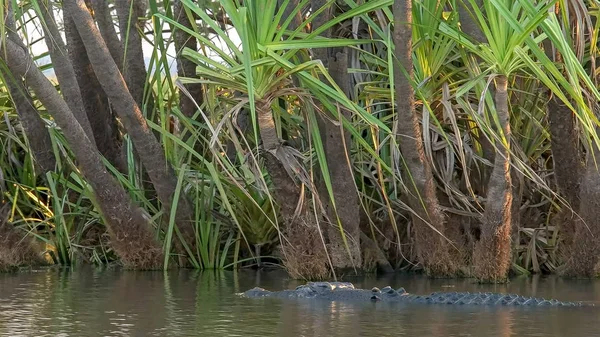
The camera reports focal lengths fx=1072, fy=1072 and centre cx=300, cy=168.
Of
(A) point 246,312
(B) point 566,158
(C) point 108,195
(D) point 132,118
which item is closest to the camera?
(A) point 246,312

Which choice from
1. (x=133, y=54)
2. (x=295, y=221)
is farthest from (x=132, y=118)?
(x=295, y=221)

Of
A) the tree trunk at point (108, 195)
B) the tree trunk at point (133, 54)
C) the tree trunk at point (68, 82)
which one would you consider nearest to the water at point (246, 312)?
the tree trunk at point (108, 195)

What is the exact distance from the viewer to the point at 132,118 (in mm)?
6133

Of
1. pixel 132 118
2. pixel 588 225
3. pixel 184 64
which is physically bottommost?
pixel 588 225

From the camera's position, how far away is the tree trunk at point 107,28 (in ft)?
21.8

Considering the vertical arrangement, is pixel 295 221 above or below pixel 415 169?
below

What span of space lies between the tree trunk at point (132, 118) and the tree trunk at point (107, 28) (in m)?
0.68

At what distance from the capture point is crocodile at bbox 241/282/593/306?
14.8 feet

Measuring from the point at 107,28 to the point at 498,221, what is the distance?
2.83 metres

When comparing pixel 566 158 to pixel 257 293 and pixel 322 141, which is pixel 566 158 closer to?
pixel 322 141

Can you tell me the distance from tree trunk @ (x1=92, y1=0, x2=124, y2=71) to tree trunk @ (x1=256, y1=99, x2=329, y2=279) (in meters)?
1.77

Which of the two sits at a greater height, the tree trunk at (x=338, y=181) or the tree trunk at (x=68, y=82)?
the tree trunk at (x=68, y=82)

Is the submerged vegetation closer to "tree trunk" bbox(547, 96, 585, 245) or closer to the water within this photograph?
"tree trunk" bbox(547, 96, 585, 245)

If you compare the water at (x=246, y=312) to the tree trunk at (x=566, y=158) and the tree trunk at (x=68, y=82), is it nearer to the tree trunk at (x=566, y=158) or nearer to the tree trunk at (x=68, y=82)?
the tree trunk at (x=566, y=158)
